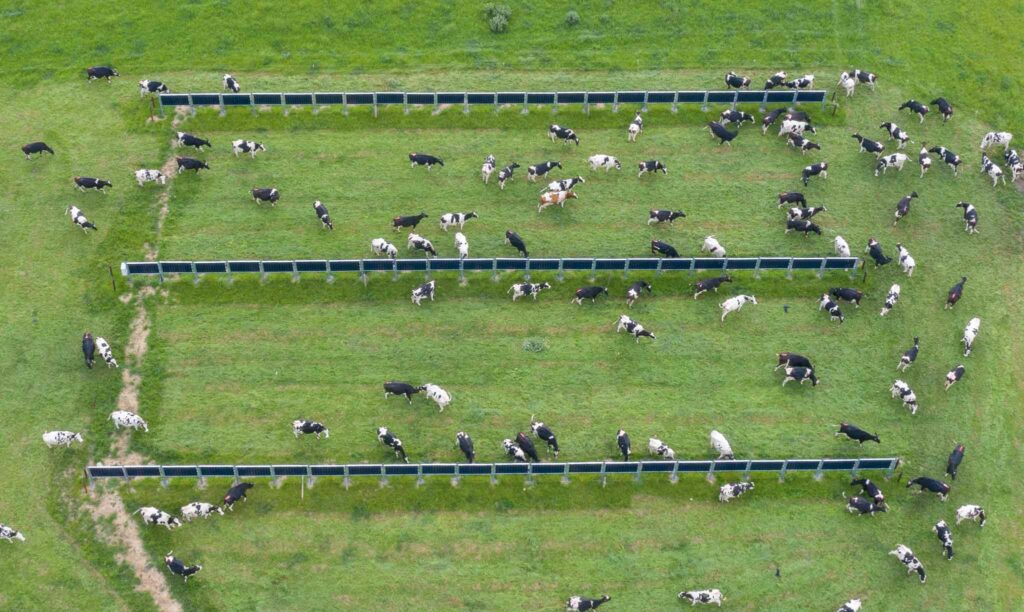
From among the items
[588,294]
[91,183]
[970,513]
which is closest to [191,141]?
[91,183]

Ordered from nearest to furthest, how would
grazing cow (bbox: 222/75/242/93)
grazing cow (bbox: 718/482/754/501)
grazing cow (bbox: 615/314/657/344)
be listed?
grazing cow (bbox: 718/482/754/501)
grazing cow (bbox: 615/314/657/344)
grazing cow (bbox: 222/75/242/93)

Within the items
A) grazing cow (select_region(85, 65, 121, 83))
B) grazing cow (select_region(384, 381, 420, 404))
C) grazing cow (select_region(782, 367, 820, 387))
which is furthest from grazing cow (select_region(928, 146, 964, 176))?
grazing cow (select_region(85, 65, 121, 83))

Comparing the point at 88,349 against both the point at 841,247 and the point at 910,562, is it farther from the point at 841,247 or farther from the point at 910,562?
the point at 841,247

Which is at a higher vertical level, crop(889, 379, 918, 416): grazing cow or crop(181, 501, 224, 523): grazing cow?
crop(889, 379, 918, 416): grazing cow

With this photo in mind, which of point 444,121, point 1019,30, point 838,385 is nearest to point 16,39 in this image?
point 444,121

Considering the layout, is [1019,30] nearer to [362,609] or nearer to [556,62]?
[556,62]

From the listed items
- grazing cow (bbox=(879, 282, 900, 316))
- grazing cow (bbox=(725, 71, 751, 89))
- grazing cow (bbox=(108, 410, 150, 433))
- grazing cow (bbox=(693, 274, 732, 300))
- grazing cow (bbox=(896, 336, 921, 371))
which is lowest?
grazing cow (bbox=(108, 410, 150, 433))

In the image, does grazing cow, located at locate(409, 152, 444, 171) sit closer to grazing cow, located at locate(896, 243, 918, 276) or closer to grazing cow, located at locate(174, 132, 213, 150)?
grazing cow, located at locate(174, 132, 213, 150)
